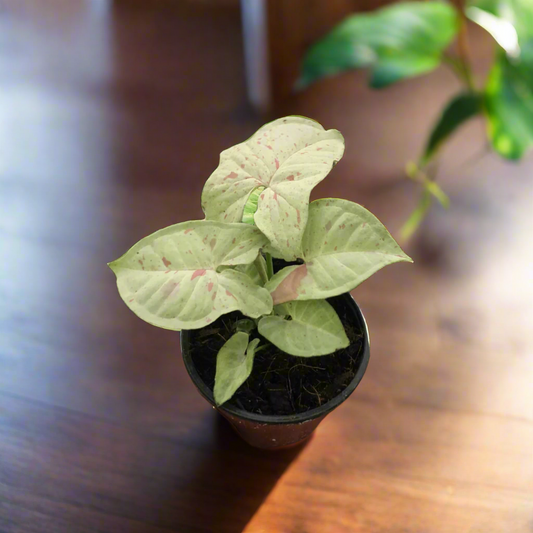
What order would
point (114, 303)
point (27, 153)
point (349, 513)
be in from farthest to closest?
point (27, 153) → point (114, 303) → point (349, 513)

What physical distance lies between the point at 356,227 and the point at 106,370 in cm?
41

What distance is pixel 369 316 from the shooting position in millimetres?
755

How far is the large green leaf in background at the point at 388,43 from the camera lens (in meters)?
0.79

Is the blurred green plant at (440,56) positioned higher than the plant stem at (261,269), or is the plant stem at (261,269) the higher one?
the blurred green plant at (440,56)

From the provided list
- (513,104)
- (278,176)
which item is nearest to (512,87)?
(513,104)

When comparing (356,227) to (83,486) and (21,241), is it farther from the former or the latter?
(21,241)

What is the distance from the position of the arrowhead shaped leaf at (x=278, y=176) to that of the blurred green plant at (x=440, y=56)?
348 mm

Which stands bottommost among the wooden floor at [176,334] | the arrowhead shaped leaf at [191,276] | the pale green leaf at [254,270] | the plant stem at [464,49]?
the wooden floor at [176,334]

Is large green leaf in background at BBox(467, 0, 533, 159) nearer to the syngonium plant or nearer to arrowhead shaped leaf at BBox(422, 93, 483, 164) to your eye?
arrowhead shaped leaf at BBox(422, 93, 483, 164)

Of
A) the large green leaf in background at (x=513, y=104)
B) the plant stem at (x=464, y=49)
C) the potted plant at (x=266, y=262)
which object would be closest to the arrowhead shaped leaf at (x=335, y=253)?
the potted plant at (x=266, y=262)

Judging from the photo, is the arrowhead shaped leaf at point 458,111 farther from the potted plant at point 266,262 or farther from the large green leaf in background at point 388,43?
the potted plant at point 266,262

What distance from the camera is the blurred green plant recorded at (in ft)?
2.42

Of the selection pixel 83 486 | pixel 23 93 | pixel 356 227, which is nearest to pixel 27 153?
pixel 23 93

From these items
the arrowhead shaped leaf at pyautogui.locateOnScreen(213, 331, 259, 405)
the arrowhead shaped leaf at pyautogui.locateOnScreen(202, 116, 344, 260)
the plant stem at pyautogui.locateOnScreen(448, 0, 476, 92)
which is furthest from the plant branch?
the arrowhead shaped leaf at pyautogui.locateOnScreen(213, 331, 259, 405)
